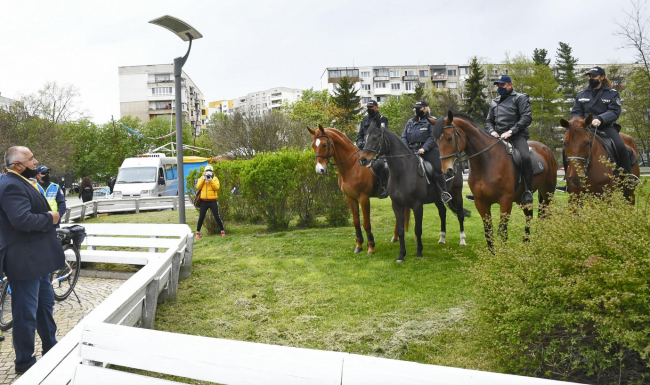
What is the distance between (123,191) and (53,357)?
2319 centimetres

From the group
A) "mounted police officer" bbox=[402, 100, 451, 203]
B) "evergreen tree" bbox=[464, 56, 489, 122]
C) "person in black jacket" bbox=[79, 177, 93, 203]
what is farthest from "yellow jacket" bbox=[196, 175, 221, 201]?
"evergreen tree" bbox=[464, 56, 489, 122]

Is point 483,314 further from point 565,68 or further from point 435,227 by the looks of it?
point 565,68

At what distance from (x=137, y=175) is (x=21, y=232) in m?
22.8

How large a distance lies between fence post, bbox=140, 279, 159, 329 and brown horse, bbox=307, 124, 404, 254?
4.88m

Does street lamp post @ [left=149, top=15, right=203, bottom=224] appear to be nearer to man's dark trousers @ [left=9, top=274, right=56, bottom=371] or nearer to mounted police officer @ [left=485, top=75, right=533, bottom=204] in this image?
man's dark trousers @ [left=9, top=274, right=56, bottom=371]

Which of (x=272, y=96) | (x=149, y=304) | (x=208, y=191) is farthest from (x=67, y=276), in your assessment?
(x=272, y=96)

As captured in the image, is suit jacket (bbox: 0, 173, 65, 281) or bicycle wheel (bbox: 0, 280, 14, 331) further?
bicycle wheel (bbox: 0, 280, 14, 331)

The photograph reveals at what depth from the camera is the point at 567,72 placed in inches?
2963

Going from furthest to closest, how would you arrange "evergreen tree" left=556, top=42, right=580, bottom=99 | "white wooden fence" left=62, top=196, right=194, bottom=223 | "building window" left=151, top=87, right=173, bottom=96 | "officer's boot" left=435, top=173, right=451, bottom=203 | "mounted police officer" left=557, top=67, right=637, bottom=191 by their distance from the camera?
"building window" left=151, top=87, right=173, bottom=96 → "evergreen tree" left=556, top=42, right=580, bottom=99 → "white wooden fence" left=62, top=196, right=194, bottom=223 → "officer's boot" left=435, top=173, right=451, bottom=203 → "mounted police officer" left=557, top=67, right=637, bottom=191

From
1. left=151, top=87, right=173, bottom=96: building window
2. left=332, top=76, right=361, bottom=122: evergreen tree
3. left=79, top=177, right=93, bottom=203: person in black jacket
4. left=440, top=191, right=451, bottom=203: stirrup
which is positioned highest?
left=151, top=87, right=173, bottom=96: building window

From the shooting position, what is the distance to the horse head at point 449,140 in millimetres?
7660

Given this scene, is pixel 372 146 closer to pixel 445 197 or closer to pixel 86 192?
pixel 445 197

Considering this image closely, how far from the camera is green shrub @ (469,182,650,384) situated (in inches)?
120

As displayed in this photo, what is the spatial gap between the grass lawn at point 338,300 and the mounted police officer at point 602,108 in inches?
112
